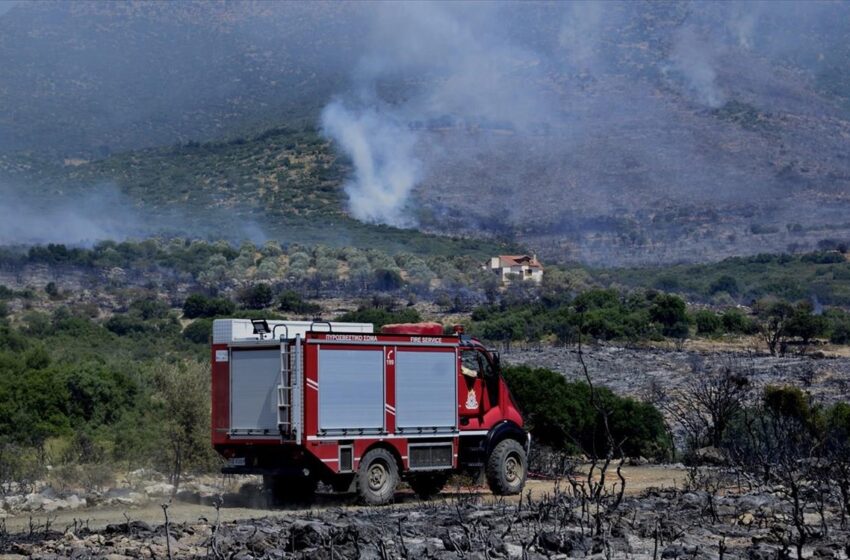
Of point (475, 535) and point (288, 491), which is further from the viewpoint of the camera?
point (288, 491)

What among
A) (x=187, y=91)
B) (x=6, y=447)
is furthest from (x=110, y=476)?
(x=187, y=91)

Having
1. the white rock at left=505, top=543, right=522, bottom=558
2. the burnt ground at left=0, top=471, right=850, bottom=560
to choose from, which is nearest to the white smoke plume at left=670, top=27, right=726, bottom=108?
the burnt ground at left=0, top=471, right=850, bottom=560

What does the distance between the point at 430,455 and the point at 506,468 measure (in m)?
1.57

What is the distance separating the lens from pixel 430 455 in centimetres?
2289

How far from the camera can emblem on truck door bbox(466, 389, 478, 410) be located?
77.8ft

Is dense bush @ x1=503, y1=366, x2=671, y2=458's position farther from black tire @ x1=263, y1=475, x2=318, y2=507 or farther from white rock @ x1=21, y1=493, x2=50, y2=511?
white rock @ x1=21, y1=493, x2=50, y2=511

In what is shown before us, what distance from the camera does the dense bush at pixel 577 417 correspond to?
1278 inches

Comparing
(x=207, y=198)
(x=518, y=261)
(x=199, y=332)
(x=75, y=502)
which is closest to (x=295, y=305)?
(x=199, y=332)

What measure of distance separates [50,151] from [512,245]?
57.9 m

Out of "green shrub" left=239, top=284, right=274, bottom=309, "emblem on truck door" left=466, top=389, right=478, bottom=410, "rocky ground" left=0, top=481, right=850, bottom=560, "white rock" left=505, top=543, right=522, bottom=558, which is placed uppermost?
"green shrub" left=239, top=284, right=274, bottom=309

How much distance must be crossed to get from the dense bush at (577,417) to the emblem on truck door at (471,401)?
23.9 feet

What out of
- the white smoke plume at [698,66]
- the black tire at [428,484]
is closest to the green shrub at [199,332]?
the black tire at [428,484]

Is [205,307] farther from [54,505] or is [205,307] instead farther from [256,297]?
[54,505]

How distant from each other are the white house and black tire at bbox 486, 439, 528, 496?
6520 cm
